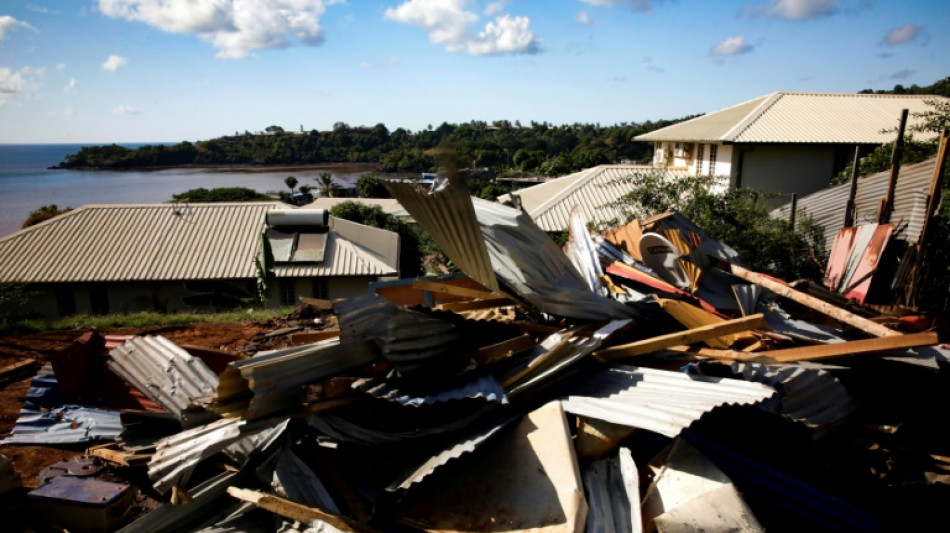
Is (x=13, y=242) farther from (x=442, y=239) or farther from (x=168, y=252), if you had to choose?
(x=442, y=239)

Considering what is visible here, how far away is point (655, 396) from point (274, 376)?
2.05m

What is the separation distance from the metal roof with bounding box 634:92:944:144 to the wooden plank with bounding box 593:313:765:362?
20807 millimetres

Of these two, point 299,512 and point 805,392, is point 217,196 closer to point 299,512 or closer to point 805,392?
point 299,512

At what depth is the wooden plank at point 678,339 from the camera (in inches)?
147

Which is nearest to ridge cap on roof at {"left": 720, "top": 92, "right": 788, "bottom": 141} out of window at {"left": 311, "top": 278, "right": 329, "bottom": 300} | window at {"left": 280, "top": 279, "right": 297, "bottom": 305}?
window at {"left": 311, "top": 278, "right": 329, "bottom": 300}

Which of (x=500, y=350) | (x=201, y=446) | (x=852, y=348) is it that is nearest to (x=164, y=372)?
(x=201, y=446)

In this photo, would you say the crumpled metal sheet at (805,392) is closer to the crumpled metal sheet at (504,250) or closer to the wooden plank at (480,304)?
the crumpled metal sheet at (504,250)

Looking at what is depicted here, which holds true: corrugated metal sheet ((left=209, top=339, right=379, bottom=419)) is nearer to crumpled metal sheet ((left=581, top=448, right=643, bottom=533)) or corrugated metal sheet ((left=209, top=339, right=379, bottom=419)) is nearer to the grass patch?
crumpled metal sheet ((left=581, top=448, right=643, bottom=533))

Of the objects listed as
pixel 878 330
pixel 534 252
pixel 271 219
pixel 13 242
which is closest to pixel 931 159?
pixel 878 330

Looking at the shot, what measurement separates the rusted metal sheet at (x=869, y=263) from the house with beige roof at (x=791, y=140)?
16.0m

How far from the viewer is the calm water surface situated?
83.9 metres

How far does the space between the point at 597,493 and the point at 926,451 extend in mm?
2182

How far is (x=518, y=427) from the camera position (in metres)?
3.23

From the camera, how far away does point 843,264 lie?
6344 mm
